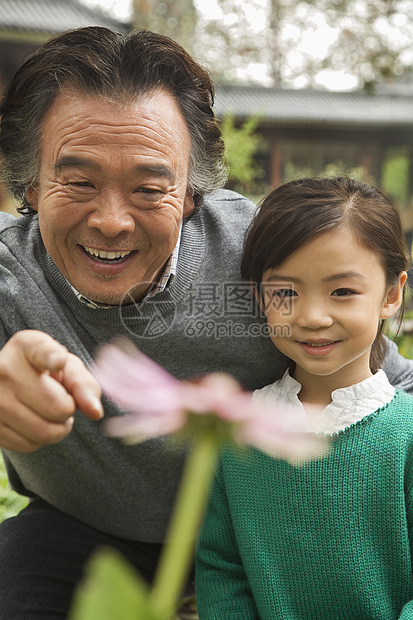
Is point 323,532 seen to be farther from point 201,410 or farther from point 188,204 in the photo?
point 201,410

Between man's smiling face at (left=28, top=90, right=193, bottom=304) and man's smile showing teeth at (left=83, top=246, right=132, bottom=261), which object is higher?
man's smiling face at (left=28, top=90, right=193, bottom=304)

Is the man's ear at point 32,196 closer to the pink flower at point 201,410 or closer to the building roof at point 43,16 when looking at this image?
the pink flower at point 201,410

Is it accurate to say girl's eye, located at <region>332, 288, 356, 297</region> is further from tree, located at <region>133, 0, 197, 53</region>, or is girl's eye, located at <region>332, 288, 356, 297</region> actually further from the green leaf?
tree, located at <region>133, 0, 197, 53</region>

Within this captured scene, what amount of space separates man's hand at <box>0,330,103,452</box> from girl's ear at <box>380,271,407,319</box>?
0.91m

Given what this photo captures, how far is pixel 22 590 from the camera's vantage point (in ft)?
5.39

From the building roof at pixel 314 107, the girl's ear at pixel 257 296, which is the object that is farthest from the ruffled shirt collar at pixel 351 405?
the building roof at pixel 314 107

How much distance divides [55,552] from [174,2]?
67.4 feet

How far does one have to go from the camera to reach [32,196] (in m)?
1.61

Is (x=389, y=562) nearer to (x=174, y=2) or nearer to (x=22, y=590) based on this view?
(x=22, y=590)

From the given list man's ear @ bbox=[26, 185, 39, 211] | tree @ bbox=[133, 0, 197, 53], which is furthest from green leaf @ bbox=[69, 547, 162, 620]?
tree @ bbox=[133, 0, 197, 53]

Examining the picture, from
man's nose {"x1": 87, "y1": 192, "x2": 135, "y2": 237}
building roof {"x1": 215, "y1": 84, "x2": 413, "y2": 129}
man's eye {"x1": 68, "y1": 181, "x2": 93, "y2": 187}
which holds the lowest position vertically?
building roof {"x1": 215, "y1": 84, "x2": 413, "y2": 129}

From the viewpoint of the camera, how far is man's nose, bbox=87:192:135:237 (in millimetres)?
1318

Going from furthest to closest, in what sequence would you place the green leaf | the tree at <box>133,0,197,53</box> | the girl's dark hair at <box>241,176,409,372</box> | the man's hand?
the tree at <box>133,0,197,53</box>
the girl's dark hair at <box>241,176,409,372</box>
the man's hand
the green leaf

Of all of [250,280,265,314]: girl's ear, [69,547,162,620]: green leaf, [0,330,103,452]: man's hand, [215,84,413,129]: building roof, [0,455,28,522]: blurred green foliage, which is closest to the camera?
[69,547,162,620]: green leaf
